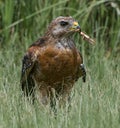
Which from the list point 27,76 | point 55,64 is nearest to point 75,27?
point 55,64

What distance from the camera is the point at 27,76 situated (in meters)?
6.98

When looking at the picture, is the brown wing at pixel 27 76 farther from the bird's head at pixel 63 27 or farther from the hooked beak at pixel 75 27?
the hooked beak at pixel 75 27

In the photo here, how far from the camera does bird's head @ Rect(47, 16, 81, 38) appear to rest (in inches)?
269

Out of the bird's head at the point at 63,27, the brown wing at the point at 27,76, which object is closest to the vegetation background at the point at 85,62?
the brown wing at the point at 27,76

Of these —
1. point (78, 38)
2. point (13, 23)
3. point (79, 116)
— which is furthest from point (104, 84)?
point (13, 23)

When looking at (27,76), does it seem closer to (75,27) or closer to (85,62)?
(75,27)

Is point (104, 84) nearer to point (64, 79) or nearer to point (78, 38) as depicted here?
point (64, 79)

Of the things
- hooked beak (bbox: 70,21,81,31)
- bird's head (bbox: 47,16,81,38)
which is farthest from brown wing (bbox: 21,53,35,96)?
hooked beak (bbox: 70,21,81,31)

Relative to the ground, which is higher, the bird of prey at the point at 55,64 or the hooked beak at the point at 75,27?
the hooked beak at the point at 75,27

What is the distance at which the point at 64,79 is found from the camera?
6785 mm

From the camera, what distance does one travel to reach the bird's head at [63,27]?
6.82 meters

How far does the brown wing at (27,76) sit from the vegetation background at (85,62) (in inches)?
3.4

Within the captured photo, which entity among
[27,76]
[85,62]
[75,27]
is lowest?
[85,62]

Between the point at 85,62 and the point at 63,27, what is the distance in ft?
5.21
